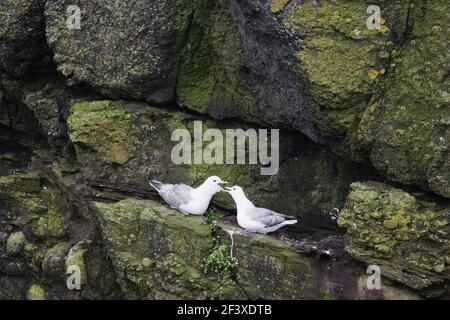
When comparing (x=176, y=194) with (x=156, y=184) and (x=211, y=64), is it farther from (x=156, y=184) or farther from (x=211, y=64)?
(x=211, y=64)

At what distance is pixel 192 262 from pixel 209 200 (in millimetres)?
843

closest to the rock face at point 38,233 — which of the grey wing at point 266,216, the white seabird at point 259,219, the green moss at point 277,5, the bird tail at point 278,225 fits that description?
the white seabird at point 259,219

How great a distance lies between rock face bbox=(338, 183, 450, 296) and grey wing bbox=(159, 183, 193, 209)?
86.4 inches

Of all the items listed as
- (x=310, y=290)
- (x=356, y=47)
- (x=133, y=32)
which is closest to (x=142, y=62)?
(x=133, y=32)

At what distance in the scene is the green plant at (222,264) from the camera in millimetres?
9531

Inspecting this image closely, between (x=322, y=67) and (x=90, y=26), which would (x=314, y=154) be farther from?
(x=90, y=26)

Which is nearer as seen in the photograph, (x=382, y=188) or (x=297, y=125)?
(x=382, y=188)

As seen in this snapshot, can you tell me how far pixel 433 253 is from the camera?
27.9 ft

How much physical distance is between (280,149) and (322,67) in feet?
6.32

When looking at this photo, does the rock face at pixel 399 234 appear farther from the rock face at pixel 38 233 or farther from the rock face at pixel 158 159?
the rock face at pixel 38 233

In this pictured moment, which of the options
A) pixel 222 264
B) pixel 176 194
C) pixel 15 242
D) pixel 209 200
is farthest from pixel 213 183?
pixel 15 242

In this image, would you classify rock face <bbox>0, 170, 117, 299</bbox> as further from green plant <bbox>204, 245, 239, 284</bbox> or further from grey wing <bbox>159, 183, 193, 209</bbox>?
green plant <bbox>204, 245, 239, 284</bbox>

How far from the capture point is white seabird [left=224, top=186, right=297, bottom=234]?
9.48 m

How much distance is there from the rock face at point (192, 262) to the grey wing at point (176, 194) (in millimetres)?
151
